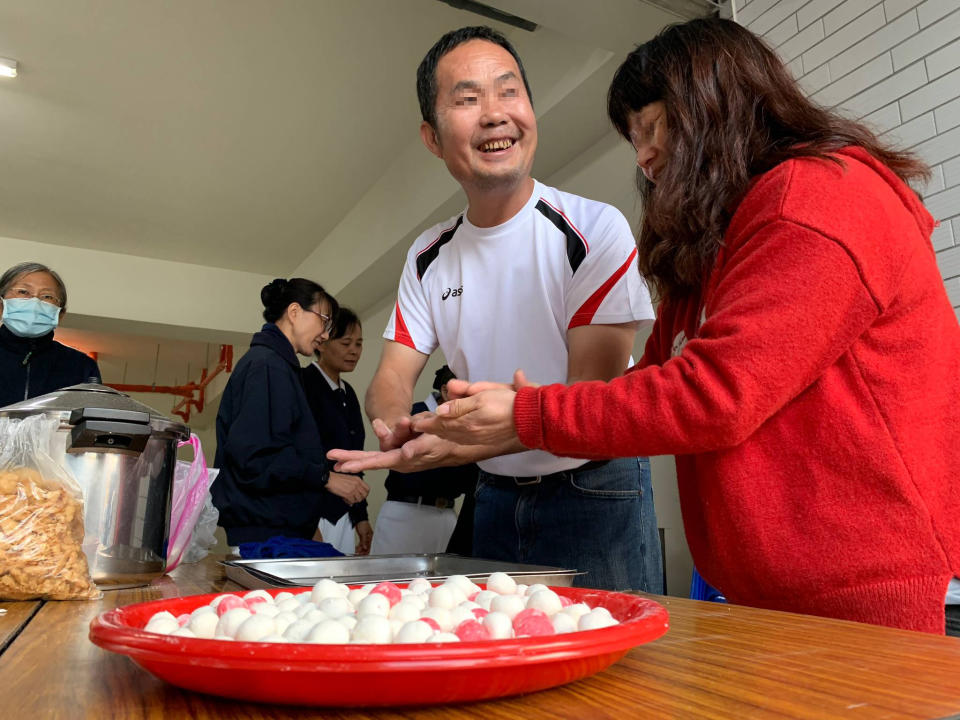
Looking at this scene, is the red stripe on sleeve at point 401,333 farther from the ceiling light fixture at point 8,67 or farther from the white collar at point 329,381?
the ceiling light fixture at point 8,67

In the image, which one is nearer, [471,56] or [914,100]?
[471,56]

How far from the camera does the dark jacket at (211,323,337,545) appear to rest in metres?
2.08

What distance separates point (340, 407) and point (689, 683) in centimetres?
299

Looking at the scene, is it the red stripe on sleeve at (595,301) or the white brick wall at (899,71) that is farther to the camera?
the white brick wall at (899,71)

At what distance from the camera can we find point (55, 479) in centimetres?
90

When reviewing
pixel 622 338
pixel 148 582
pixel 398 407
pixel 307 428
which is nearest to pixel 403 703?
pixel 148 582

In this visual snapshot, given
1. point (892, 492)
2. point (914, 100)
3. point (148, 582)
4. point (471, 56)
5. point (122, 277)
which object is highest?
point (122, 277)

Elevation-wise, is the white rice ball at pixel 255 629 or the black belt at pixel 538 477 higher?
the black belt at pixel 538 477

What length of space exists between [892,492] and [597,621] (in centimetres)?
44

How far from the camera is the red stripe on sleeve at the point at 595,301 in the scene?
1283 millimetres

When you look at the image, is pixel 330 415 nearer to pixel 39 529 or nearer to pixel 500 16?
pixel 500 16

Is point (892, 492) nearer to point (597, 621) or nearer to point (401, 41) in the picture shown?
point (597, 621)

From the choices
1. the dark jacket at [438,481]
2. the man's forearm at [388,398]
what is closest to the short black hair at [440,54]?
the man's forearm at [388,398]

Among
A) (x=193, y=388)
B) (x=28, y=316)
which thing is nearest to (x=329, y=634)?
(x=28, y=316)
